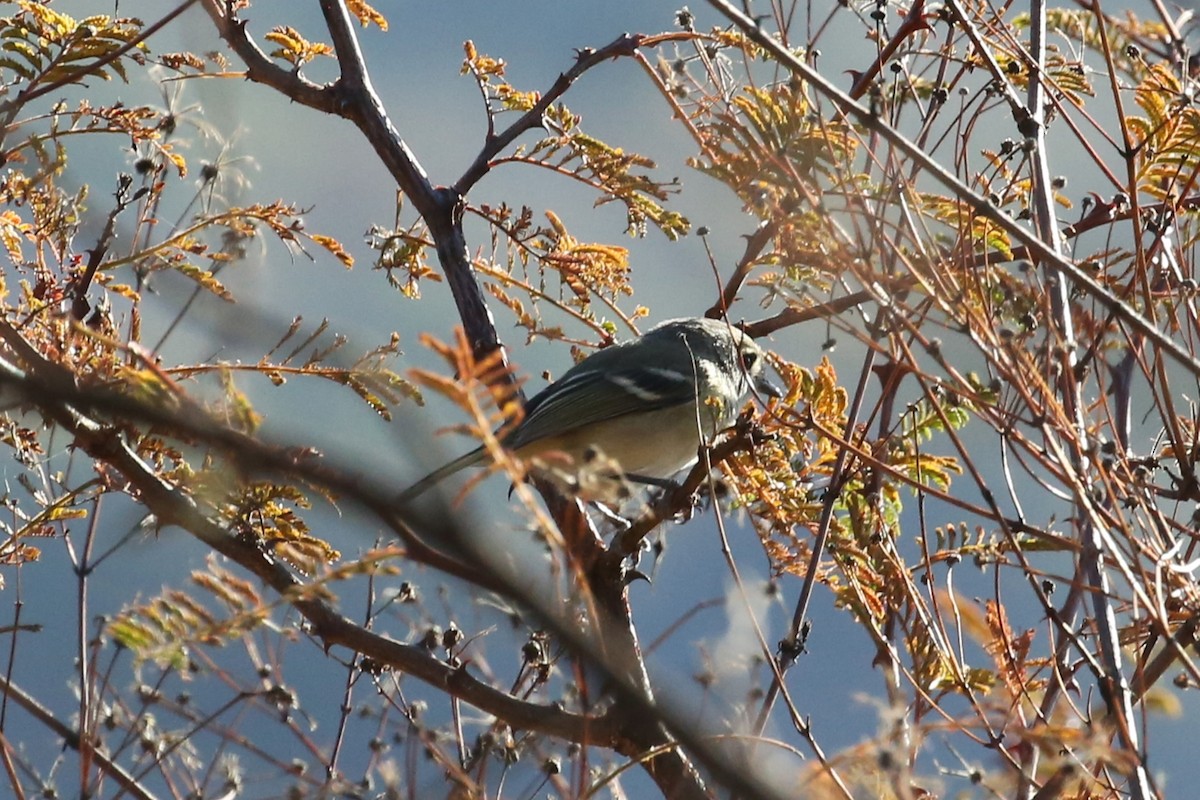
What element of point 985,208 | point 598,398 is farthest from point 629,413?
point 985,208

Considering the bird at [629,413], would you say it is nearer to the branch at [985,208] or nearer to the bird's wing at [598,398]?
the bird's wing at [598,398]

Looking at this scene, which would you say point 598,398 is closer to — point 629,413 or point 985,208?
point 629,413

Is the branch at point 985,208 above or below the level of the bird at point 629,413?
below

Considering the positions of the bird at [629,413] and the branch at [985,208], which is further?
the bird at [629,413]

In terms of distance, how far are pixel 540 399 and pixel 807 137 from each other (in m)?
2.40

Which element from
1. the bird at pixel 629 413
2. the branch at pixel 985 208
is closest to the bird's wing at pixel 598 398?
the bird at pixel 629 413

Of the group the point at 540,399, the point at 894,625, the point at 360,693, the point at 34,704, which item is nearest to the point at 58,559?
the point at 540,399

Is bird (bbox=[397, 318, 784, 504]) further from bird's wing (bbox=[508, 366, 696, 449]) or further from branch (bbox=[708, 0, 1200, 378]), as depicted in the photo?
branch (bbox=[708, 0, 1200, 378])

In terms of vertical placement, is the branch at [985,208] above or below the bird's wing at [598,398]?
below

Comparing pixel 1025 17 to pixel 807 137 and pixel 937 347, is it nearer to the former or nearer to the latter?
pixel 807 137

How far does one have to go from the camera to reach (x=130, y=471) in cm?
191

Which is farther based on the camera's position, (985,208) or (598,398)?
(598,398)

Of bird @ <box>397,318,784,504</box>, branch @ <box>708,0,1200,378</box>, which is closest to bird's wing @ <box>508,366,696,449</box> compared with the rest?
bird @ <box>397,318,784,504</box>

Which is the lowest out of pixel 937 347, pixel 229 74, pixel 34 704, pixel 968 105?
pixel 34 704
